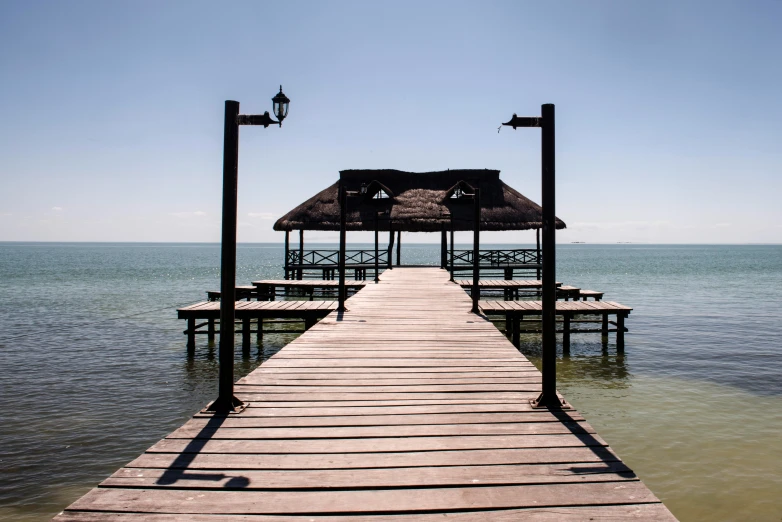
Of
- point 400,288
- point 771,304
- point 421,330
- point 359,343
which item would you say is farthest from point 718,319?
point 359,343

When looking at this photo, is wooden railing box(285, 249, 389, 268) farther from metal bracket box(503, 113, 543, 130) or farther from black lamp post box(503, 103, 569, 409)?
black lamp post box(503, 103, 569, 409)

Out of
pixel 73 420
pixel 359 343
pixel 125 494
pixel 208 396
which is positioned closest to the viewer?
pixel 125 494

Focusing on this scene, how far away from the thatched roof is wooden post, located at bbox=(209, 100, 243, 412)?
1790 cm

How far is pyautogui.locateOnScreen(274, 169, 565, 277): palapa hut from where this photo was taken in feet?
78.0

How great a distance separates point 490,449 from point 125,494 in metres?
1.88

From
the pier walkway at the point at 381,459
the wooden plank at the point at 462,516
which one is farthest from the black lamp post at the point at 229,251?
the wooden plank at the point at 462,516

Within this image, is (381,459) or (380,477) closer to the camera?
(380,477)

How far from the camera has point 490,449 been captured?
3119mm

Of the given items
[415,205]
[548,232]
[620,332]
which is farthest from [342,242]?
[415,205]

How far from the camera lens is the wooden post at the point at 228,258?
153 inches

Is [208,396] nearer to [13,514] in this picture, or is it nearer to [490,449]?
[13,514]

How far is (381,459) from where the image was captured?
2973mm

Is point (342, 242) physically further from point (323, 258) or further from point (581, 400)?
point (323, 258)

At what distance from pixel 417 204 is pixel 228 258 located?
21.3 m
